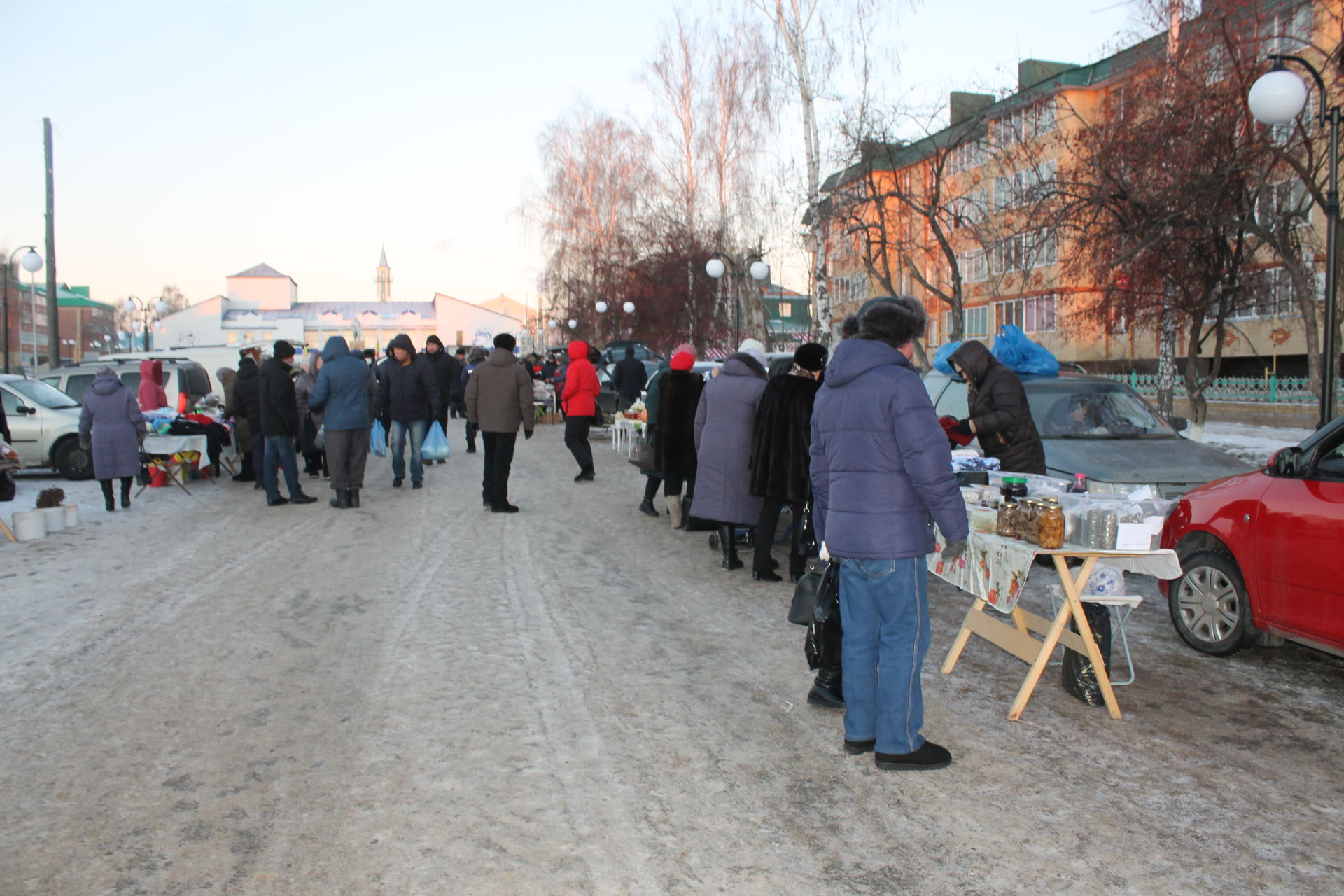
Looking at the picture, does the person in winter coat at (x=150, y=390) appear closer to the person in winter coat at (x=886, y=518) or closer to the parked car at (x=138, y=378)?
the parked car at (x=138, y=378)

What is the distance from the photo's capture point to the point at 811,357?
764 cm

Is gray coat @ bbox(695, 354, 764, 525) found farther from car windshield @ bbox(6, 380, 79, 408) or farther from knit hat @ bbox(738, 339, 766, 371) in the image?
car windshield @ bbox(6, 380, 79, 408)

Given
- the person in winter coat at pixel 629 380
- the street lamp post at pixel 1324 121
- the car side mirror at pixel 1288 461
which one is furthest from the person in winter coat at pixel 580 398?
the car side mirror at pixel 1288 461

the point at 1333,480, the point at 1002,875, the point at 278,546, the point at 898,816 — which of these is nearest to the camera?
the point at 1002,875

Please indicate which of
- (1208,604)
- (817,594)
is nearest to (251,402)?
(817,594)

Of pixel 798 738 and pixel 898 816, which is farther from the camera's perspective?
pixel 798 738

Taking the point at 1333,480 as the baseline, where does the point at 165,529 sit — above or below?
below

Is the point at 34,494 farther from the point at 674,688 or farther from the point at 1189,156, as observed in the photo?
the point at 1189,156

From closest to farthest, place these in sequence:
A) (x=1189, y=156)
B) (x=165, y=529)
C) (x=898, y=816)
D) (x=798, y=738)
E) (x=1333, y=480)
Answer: (x=898, y=816)
(x=798, y=738)
(x=1333, y=480)
(x=165, y=529)
(x=1189, y=156)

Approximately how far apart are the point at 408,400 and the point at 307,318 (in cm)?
12122

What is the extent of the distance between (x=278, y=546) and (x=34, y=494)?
6.90 m

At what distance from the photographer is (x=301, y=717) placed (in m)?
5.08

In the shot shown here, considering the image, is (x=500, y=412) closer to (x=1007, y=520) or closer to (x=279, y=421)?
(x=279, y=421)

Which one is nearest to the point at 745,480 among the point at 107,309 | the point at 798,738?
the point at 798,738
